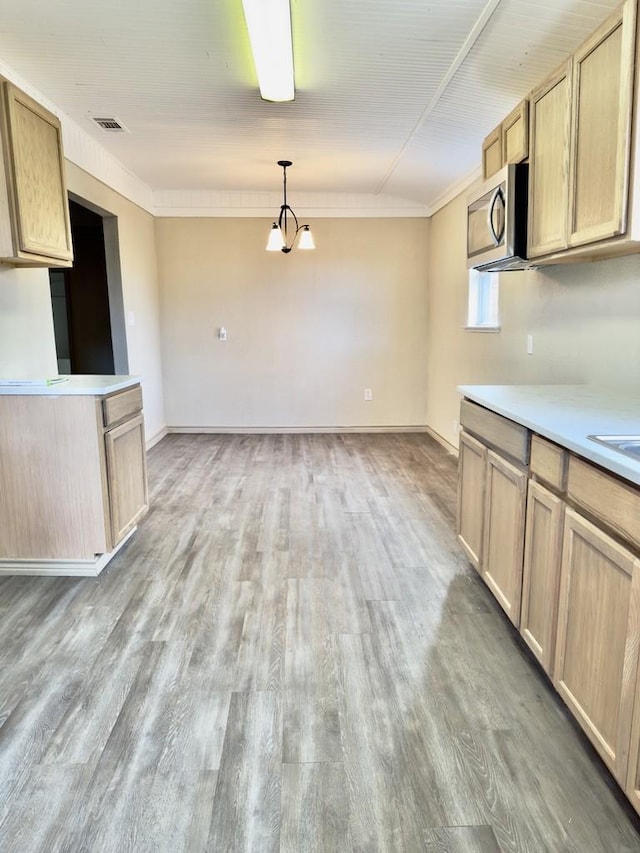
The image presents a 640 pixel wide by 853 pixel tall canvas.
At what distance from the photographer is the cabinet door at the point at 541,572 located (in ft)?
5.50

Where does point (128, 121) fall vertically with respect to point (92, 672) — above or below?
above

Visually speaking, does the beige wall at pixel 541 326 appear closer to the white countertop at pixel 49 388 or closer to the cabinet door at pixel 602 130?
the cabinet door at pixel 602 130

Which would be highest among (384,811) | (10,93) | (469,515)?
(10,93)

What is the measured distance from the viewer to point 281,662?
2.00 meters

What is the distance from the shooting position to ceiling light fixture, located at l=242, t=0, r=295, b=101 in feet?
6.75

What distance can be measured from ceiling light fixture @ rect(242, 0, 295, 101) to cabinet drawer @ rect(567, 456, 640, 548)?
6.39ft

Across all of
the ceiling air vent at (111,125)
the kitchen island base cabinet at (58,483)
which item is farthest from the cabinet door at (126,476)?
the ceiling air vent at (111,125)

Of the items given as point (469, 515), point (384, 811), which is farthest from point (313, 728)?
point (469, 515)

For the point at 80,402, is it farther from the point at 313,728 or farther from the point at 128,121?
the point at 128,121

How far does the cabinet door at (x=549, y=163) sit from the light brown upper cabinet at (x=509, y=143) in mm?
54

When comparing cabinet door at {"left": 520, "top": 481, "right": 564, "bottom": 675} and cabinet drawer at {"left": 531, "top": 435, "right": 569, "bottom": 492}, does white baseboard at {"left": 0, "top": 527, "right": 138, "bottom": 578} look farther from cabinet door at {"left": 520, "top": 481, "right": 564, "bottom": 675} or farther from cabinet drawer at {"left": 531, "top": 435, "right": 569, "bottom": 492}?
cabinet drawer at {"left": 531, "top": 435, "right": 569, "bottom": 492}

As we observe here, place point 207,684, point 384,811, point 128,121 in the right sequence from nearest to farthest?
point 384,811 < point 207,684 < point 128,121

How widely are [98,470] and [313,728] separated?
157 cm

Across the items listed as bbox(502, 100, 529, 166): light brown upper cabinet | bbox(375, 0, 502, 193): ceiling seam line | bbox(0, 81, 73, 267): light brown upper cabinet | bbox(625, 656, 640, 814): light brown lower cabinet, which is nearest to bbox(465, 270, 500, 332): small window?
bbox(375, 0, 502, 193): ceiling seam line
